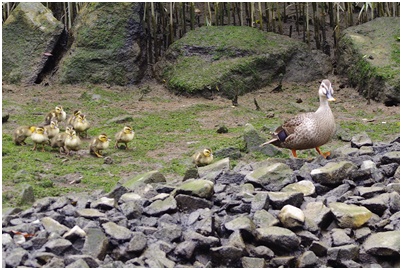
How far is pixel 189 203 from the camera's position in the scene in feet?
20.5

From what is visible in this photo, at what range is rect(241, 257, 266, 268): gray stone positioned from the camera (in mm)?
5645

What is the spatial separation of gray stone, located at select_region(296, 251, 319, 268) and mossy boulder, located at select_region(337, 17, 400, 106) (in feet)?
19.8

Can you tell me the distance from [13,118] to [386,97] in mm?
5123

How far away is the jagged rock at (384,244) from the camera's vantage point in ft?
18.7

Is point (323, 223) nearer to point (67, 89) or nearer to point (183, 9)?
point (67, 89)

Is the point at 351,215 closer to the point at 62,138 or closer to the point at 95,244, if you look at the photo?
the point at 95,244

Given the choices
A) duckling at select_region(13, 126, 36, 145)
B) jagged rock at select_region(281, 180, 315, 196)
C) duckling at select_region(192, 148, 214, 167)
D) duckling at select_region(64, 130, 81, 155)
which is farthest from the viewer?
duckling at select_region(13, 126, 36, 145)

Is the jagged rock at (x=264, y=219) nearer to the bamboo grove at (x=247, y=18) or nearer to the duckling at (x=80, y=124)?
the duckling at (x=80, y=124)

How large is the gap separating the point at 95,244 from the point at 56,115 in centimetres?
498

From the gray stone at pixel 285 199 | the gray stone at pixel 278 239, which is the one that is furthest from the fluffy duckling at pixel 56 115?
the gray stone at pixel 278 239

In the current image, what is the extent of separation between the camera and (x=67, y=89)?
39.8 feet

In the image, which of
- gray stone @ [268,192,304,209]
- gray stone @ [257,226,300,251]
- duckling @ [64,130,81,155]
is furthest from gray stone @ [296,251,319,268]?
duckling @ [64,130,81,155]

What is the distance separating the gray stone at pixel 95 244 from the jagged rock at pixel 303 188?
5.50ft

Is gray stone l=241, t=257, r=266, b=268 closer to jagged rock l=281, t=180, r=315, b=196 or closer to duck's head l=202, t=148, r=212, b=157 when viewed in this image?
jagged rock l=281, t=180, r=315, b=196
